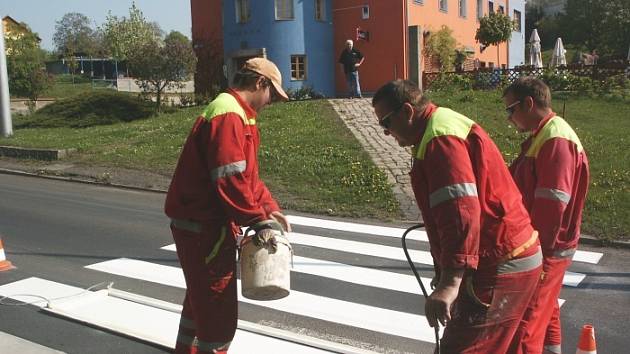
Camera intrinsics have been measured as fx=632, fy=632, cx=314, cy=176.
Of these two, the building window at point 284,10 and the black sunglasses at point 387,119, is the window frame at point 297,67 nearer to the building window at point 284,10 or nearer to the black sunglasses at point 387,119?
the building window at point 284,10

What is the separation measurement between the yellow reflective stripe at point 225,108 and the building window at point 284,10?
24.8 m

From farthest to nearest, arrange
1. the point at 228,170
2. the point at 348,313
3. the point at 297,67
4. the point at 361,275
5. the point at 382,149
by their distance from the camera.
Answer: the point at 297,67, the point at 382,149, the point at 361,275, the point at 348,313, the point at 228,170

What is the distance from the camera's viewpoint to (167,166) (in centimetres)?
1464

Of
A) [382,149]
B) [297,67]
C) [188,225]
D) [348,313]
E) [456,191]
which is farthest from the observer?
[297,67]

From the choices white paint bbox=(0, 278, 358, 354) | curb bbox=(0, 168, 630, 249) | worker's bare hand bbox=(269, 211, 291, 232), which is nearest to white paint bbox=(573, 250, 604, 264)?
curb bbox=(0, 168, 630, 249)

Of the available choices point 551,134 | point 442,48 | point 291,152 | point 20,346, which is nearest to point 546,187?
point 551,134

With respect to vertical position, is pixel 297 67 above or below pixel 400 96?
above

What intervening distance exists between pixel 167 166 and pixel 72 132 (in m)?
8.44

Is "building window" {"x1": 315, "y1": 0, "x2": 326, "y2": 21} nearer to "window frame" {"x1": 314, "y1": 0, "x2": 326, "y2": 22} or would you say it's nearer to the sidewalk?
"window frame" {"x1": 314, "y1": 0, "x2": 326, "y2": 22}

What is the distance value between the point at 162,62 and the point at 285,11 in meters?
6.52

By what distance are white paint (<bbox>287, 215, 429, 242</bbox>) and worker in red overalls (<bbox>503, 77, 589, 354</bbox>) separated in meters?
5.18

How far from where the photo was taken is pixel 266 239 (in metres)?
3.58

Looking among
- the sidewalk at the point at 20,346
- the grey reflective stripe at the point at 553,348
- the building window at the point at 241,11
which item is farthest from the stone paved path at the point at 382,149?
the building window at the point at 241,11

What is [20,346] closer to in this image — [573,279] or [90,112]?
[573,279]
